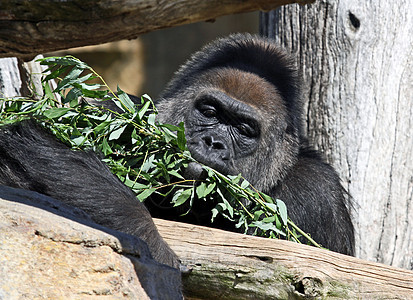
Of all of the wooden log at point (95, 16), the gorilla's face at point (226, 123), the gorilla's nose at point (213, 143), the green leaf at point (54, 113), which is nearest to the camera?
the wooden log at point (95, 16)

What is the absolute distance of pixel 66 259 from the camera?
224 centimetres

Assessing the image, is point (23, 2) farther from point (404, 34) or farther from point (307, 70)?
point (404, 34)

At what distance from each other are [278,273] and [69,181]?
113 cm

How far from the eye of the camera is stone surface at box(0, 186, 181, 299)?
6.91 feet

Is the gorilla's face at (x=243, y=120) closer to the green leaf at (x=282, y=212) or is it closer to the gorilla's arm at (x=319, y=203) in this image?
the gorilla's arm at (x=319, y=203)

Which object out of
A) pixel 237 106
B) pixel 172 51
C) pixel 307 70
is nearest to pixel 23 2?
pixel 237 106

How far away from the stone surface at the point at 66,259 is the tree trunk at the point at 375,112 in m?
2.21

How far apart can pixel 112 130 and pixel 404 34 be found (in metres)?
2.32

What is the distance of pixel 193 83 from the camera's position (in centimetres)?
416

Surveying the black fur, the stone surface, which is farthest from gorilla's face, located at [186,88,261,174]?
the stone surface

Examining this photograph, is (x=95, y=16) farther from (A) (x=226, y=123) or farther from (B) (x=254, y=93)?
(B) (x=254, y=93)

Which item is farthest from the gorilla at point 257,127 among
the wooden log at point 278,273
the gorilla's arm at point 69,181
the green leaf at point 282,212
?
the wooden log at point 278,273

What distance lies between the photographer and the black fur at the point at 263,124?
389 centimetres

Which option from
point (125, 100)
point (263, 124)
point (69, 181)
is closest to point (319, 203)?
point (263, 124)
